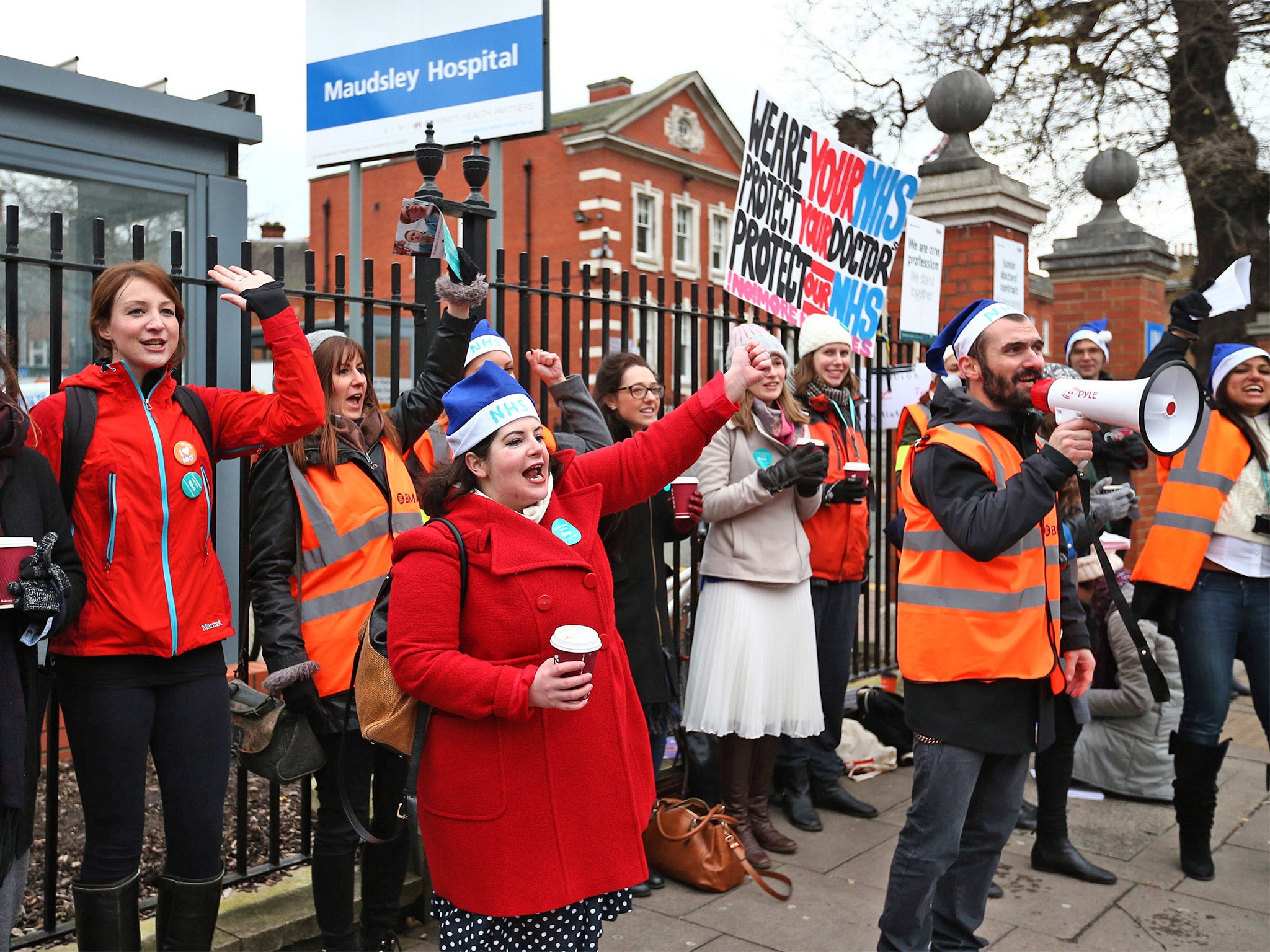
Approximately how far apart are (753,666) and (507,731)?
7.41 feet

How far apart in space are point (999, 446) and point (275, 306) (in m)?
2.15

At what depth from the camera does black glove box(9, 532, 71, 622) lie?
242 centimetres

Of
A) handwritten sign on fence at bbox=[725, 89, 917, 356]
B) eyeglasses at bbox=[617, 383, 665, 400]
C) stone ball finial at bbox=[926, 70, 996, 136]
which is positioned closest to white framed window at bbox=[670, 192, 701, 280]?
stone ball finial at bbox=[926, 70, 996, 136]

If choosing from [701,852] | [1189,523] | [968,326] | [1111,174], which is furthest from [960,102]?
[701,852]

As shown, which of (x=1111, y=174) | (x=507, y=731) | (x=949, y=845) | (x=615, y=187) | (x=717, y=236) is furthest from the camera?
(x=717, y=236)

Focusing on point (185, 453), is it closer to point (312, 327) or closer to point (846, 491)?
point (312, 327)

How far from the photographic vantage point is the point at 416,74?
29.8 ft

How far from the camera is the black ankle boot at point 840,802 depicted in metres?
5.11

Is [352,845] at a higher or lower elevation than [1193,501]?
lower

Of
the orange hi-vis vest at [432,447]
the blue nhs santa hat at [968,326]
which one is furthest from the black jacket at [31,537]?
the blue nhs santa hat at [968,326]

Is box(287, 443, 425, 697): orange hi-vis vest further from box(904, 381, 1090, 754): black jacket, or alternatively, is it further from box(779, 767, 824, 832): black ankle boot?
box(779, 767, 824, 832): black ankle boot

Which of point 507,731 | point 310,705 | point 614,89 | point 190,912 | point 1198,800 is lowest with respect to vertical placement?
point 1198,800

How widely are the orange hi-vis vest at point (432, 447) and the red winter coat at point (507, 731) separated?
138 centimetres

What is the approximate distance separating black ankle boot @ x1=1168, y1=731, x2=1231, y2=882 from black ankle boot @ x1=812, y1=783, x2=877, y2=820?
1320 millimetres
